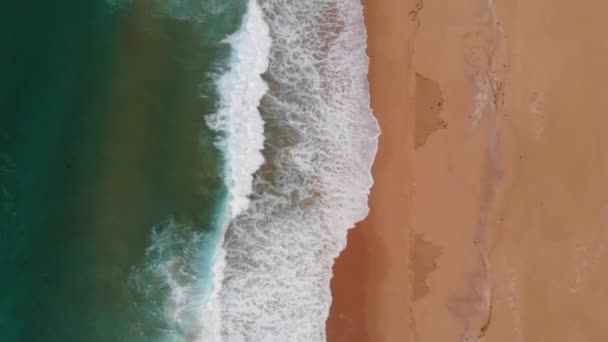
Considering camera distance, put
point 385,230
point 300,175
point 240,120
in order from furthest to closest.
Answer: point 240,120, point 300,175, point 385,230

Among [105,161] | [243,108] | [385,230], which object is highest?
[243,108]

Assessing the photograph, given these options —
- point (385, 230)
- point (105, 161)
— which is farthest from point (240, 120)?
point (385, 230)

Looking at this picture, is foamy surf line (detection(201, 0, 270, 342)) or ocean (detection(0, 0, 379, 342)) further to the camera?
foamy surf line (detection(201, 0, 270, 342))

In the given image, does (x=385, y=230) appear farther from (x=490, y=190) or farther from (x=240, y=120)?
(x=240, y=120)

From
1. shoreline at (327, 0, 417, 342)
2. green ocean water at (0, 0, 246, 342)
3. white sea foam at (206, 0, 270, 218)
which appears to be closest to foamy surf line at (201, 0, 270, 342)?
white sea foam at (206, 0, 270, 218)

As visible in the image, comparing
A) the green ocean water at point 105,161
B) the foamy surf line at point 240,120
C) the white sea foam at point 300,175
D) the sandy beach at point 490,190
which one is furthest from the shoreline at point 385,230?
the green ocean water at point 105,161

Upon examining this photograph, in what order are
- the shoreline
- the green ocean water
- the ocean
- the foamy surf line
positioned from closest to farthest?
the shoreline
the ocean
the foamy surf line
the green ocean water

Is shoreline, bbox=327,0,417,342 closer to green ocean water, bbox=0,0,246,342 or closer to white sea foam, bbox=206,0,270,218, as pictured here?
white sea foam, bbox=206,0,270,218
